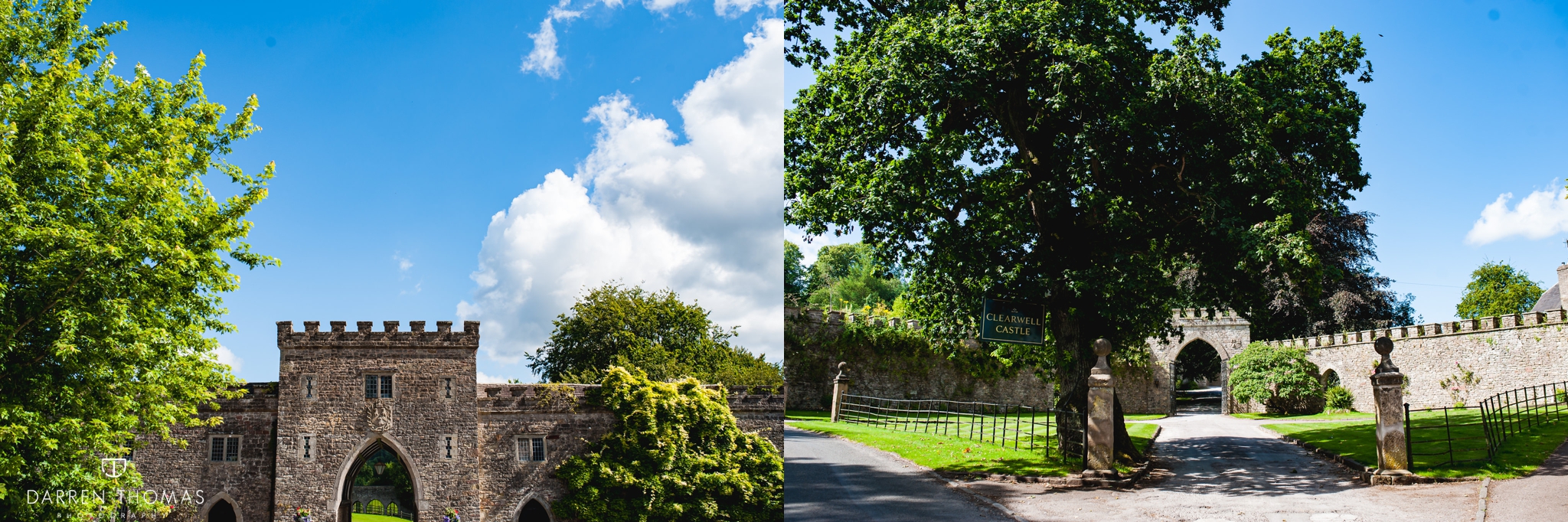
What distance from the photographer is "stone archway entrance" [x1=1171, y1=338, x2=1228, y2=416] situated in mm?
25031

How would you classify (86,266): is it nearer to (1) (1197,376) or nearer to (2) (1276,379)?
(2) (1276,379)

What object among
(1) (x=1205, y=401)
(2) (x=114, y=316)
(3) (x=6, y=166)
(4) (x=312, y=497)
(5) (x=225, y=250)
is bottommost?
(4) (x=312, y=497)

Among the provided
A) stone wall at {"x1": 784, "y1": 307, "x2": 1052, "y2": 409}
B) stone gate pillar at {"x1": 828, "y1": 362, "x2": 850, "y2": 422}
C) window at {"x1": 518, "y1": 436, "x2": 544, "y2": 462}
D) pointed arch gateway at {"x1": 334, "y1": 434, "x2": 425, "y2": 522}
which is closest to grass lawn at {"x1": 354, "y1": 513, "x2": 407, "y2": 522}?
pointed arch gateway at {"x1": 334, "y1": 434, "x2": 425, "y2": 522}

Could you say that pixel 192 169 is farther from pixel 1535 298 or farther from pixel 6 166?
pixel 1535 298

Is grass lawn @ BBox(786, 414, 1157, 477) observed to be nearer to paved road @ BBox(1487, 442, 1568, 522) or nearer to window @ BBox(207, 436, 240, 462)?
paved road @ BBox(1487, 442, 1568, 522)

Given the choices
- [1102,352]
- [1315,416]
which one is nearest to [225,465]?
[1102,352]

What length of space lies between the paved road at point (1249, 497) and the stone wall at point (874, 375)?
969 centimetres

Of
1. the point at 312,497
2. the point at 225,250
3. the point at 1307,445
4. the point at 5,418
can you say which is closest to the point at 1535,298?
the point at 1307,445

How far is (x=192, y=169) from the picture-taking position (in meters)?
11.3

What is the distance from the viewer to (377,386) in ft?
73.5

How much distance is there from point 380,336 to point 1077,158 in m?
19.6

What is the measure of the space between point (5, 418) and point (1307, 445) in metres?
14.0

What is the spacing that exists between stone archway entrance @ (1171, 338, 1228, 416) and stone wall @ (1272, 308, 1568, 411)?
9248mm

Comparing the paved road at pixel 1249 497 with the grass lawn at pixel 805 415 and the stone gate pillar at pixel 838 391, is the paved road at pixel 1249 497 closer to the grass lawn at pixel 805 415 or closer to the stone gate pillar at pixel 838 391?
the stone gate pillar at pixel 838 391
